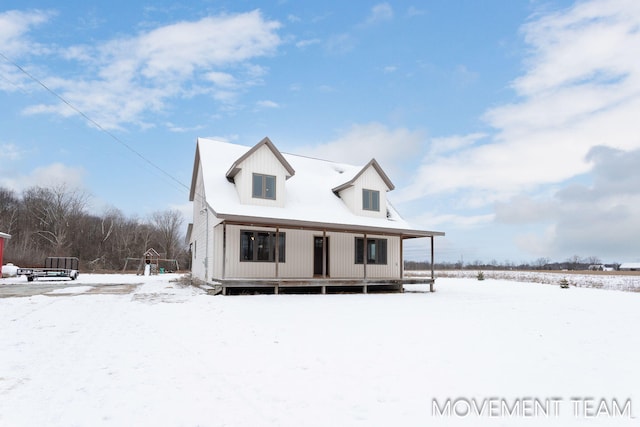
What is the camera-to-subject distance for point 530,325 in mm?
9336

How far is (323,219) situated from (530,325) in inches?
374

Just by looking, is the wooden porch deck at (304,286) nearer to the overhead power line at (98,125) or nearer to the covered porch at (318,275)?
the covered porch at (318,275)

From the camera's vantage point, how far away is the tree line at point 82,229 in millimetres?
48906

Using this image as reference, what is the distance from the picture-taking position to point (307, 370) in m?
5.28

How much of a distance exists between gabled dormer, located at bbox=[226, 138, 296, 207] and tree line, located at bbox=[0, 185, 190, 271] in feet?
107

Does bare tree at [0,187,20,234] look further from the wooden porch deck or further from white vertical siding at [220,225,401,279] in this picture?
the wooden porch deck

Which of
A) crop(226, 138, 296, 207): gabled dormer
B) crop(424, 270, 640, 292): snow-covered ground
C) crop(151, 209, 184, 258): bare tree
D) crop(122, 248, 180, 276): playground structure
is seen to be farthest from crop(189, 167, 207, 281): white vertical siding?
crop(151, 209, 184, 258): bare tree

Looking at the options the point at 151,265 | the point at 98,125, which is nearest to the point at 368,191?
the point at 98,125

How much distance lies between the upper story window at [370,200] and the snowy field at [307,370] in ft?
34.6

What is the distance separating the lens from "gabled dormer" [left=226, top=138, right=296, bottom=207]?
16.9 m

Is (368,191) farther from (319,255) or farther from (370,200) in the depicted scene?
(319,255)

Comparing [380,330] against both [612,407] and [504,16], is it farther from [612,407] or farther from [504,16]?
[504,16]

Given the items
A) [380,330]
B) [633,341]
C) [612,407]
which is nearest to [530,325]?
[633,341]

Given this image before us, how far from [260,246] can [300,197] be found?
11.3 feet
